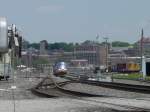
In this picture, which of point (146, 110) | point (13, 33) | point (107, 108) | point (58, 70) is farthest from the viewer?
point (58, 70)

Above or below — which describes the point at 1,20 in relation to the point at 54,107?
above

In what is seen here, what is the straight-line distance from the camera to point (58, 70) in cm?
7769

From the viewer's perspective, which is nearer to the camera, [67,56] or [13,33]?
[13,33]

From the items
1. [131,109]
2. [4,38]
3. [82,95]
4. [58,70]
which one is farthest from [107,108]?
[58,70]

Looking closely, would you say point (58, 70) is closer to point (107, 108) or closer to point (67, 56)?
point (107, 108)

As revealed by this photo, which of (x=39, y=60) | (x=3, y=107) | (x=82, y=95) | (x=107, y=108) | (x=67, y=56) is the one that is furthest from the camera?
(x=67, y=56)

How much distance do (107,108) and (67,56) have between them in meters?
184

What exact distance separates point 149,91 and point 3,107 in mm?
9941

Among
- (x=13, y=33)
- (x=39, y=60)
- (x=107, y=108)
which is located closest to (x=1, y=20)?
(x=13, y=33)

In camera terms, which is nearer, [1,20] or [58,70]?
[1,20]

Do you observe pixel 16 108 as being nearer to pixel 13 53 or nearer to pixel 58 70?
pixel 13 53

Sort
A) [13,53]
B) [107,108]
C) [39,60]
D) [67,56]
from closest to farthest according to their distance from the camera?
[107,108] → [13,53] → [39,60] → [67,56]

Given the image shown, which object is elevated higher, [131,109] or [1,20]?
[1,20]

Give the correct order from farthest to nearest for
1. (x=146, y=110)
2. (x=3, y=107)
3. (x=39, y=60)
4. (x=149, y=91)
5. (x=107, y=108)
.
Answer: (x=39, y=60) → (x=149, y=91) → (x=3, y=107) → (x=107, y=108) → (x=146, y=110)
